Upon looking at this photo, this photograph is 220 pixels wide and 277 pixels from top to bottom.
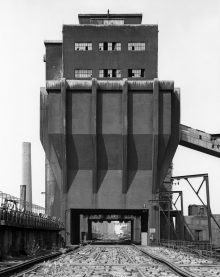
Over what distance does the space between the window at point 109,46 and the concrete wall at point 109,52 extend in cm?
39

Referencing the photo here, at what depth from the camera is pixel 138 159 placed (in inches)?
2435

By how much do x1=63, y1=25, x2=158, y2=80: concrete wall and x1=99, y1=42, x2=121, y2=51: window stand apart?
0.39m

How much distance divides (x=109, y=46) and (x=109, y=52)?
32.4 inches

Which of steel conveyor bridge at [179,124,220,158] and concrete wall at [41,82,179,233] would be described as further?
steel conveyor bridge at [179,124,220,158]

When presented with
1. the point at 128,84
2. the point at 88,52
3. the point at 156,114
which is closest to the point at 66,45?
the point at 88,52

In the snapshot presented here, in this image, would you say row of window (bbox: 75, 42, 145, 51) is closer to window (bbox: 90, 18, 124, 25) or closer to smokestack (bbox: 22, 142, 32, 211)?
window (bbox: 90, 18, 124, 25)

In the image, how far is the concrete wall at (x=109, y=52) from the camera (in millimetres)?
66812

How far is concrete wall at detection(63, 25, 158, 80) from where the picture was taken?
6681cm

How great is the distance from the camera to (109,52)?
220 feet

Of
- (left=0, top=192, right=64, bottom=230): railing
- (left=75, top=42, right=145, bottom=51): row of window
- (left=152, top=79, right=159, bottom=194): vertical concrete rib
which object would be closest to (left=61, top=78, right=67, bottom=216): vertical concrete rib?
(left=75, top=42, right=145, bottom=51): row of window

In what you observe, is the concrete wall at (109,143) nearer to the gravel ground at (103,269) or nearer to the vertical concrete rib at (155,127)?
the vertical concrete rib at (155,127)

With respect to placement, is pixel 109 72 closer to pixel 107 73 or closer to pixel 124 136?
pixel 107 73

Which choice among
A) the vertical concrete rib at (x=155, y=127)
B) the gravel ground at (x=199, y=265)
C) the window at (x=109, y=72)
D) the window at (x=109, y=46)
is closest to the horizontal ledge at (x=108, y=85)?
the vertical concrete rib at (x=155, y=127)

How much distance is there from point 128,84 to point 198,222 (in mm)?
28527
